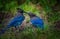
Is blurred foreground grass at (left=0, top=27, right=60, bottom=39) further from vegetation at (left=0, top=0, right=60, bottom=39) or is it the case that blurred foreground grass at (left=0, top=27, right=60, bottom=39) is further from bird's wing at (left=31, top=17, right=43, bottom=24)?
bird's wing at (left=31, top=17, right=43, bottom=24)

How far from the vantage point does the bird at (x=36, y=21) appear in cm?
350

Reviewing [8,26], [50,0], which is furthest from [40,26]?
[50,0]

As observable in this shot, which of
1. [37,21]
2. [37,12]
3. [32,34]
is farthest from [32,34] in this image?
[37,12]

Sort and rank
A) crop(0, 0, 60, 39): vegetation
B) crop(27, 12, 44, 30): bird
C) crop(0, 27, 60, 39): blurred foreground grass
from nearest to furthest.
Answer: crop(0, 27, 60, 39): blurred foreground grass, crop(0, 0, 60, 39): vegetation, crop(27, 12, 44, 30): bird

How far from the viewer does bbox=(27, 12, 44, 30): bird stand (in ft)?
11.5

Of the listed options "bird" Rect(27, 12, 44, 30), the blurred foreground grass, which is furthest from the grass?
"bird" Rect(27, 12, 44, 30)

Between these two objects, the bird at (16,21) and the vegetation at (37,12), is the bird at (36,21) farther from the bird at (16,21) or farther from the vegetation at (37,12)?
the bird at (16,21)

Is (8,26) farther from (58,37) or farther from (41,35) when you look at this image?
(58,37)

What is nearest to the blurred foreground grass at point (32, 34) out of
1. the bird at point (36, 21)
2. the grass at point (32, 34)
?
the grass at point (32, 34)

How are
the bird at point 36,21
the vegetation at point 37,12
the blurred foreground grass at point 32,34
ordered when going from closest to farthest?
1. the blurred foreground grass at point 32,34
2. the vegetation at point 37,12
3. the bird at point 36,21

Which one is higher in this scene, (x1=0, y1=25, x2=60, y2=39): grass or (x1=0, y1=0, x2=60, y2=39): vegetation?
(x1=0, y1=0, x2=60, y2=39): vegetation

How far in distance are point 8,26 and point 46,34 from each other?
0.74m

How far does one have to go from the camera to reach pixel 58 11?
3975 mm

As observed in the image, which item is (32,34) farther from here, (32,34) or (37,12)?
(37,12)
